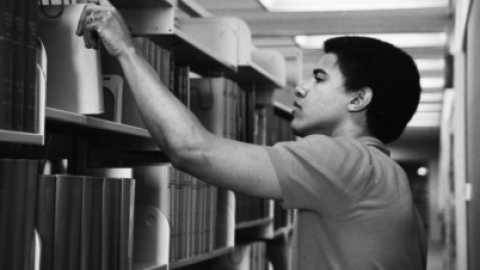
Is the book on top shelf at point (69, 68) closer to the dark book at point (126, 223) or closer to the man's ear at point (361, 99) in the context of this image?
the dark book at point (126, 223)

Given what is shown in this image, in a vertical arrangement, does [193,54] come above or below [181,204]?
above

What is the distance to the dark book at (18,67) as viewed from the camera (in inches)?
53.4

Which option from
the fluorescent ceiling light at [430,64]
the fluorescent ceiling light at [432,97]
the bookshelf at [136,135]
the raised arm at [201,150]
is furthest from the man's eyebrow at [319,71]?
the fluorescent ceiling light at [432,97]

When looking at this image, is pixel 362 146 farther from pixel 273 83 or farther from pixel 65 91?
pixel 273 83

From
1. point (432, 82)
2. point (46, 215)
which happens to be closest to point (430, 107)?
point (432, 82)

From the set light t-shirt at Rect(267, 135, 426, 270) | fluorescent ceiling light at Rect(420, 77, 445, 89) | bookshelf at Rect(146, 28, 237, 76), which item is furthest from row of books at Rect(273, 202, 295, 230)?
fluorescent ceiling light at Rect(420, 77, 445, 89)

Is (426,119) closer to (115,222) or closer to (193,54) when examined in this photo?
(193,54)

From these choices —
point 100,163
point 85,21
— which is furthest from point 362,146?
point 100,163

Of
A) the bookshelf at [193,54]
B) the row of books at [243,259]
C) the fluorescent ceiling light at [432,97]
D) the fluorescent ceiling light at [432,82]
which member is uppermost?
the fluorescent ceiling light at [432,82]

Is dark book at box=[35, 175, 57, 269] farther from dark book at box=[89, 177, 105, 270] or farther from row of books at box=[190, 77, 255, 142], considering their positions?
row of books at box=[190, 77, 255, 142]

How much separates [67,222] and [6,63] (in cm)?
40

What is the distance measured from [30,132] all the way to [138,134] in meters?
0.60

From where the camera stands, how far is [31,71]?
4.60ft

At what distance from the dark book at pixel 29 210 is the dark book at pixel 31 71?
0.26 feet
